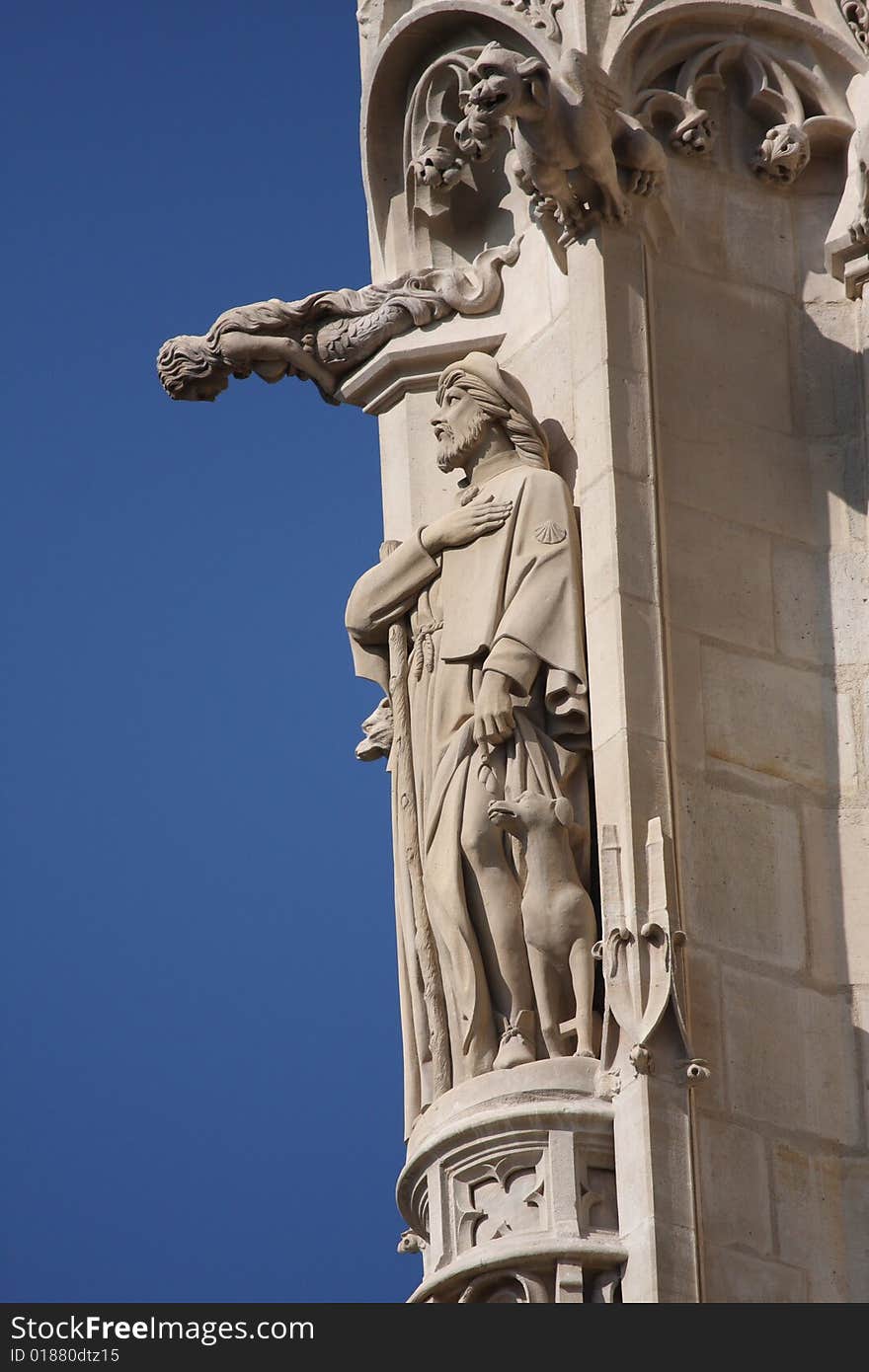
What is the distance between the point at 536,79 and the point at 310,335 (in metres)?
2.09

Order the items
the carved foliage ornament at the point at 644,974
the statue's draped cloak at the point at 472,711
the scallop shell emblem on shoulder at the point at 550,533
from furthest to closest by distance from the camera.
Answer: the scallop shell emblem on shoulder at the point at 550,533 < the statue's draped cloak at the point at 472,711 < the carved foliage ornament at the point at 644,974

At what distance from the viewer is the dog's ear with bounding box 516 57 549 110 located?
16.7 meters

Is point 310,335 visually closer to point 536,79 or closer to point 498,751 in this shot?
point 536,79

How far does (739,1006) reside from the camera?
52.9 ft

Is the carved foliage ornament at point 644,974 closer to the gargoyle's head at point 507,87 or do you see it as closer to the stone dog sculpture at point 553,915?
the stone dog sculpture at point 553,915

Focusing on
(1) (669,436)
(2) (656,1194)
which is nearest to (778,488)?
(1) (669,436)

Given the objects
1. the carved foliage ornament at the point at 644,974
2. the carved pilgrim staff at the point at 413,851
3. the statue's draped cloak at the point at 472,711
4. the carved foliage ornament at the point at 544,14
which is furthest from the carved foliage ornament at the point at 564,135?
the carved foliage ornament at the point at 644,974

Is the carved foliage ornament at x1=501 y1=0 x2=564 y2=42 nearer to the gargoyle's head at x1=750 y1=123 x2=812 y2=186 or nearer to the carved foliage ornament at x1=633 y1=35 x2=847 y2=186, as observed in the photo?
the carved foliage ornament at x1=633 y1=35 x2=847 y2=186

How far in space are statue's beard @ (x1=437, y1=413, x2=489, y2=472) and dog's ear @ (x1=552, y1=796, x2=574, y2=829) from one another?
5.32 feet

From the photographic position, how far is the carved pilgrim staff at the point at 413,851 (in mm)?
16609

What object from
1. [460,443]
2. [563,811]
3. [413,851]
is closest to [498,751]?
[563,811]

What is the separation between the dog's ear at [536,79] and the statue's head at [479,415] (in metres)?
1.17

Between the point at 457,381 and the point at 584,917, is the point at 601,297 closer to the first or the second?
the point at 457,381

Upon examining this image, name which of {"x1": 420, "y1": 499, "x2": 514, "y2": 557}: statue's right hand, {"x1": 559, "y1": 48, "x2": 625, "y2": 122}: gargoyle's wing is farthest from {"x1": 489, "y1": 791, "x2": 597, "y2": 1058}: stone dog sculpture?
{"x1": 559, "y1": 48, "x2": 625, "y2": 122}: gargoyle's wing
